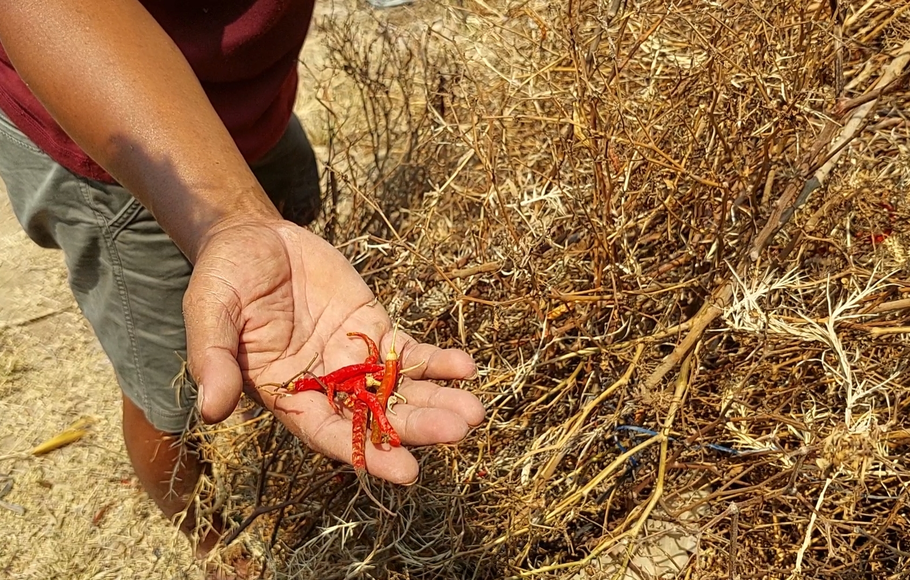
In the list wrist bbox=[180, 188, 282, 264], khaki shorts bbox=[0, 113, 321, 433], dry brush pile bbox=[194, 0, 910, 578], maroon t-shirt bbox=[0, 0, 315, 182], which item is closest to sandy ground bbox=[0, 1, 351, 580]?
dry brush pile bbox=[194, 0, 910, 578]

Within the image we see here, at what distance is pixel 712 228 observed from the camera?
201cm

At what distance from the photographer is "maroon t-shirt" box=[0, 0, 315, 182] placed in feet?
5.26

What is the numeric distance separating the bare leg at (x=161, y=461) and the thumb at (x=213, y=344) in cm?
89

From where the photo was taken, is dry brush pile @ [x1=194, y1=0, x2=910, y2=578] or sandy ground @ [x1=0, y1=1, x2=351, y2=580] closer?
dry brush pile @ [x1=194, y1=0, x2=910, y2=578]

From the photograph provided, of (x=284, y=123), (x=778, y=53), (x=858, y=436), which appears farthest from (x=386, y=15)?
(x=858, y=436)

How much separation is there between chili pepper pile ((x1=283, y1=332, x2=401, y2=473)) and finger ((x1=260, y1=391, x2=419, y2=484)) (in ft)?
0.07

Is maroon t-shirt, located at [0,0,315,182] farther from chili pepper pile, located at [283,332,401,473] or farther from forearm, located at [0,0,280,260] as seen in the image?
chili pepper pile, located at [283,332,401,473]

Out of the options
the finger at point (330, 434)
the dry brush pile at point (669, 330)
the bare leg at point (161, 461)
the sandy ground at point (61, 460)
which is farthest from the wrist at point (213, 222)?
the sandy ground at point (61, 460)

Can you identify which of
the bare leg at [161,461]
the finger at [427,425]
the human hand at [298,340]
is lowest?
the bare leg at [161,461]

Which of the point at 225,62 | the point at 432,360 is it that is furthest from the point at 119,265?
the point at 432,360

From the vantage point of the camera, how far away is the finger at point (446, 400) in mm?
1394

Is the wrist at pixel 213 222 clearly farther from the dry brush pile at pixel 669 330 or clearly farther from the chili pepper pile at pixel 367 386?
the dry brush pile at pixel 669 330

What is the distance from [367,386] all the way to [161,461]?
0.95m

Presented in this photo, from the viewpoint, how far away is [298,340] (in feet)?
5.05
